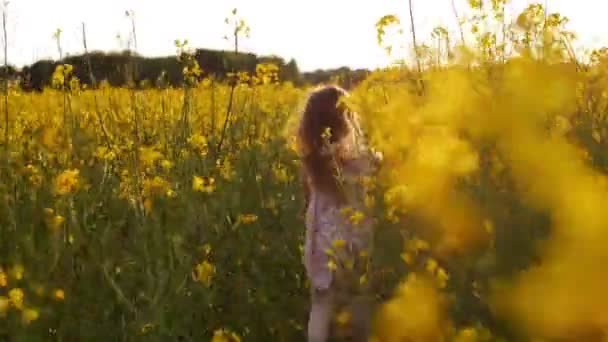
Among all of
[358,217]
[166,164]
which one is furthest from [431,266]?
[166,164]

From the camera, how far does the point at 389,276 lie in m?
1.15

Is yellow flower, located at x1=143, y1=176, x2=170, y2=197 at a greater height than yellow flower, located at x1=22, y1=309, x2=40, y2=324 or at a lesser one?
greater

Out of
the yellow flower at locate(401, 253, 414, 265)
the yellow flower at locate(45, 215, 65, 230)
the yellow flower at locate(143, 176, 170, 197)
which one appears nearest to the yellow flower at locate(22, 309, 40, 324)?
the yellow flower at locate(45, 215, 65, 230)

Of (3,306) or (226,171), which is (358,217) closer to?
(3,306)

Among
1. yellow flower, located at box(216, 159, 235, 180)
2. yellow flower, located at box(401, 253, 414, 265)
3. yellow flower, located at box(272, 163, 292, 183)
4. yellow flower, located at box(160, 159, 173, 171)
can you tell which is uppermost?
yellow flower, located at box(401, 253, 414, 265)

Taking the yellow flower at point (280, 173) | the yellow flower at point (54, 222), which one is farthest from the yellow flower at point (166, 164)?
the yellow flower at point (280, 173)

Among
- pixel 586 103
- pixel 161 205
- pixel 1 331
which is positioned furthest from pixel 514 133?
pixel 161 205

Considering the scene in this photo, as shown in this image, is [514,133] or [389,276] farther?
[389,276]

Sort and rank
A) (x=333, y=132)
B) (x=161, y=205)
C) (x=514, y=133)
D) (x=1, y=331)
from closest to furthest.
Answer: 1. (x=514, y=133)
2. (x=1, y=331)
3. (x=333, y=132)
4. (x=161, y=205)

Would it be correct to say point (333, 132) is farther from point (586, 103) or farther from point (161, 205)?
point (586, 103)

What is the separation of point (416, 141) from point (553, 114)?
0.36ft

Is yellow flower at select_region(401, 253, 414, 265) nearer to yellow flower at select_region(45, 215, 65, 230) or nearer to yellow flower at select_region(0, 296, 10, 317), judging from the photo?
yellow flower at select_region(0, 296, 10, 317)

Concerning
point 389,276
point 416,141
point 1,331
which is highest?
point 416,141

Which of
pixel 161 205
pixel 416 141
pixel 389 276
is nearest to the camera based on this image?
pixel 416 141
